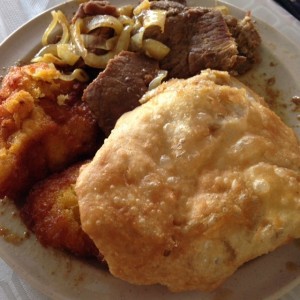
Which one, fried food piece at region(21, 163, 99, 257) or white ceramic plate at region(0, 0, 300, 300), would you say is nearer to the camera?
white ceramic plate at region(0, 0, 300, 300)

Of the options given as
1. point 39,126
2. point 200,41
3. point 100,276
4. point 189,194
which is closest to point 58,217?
point 100,276

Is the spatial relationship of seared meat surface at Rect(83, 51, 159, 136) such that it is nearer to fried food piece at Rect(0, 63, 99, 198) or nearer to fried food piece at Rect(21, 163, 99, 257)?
fried food piece at Rect(0, 63, 99, 198)

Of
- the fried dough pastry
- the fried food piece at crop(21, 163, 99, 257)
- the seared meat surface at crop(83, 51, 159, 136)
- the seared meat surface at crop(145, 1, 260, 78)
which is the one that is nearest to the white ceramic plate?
the fried food piece at crop(21, 163, 99, 257)

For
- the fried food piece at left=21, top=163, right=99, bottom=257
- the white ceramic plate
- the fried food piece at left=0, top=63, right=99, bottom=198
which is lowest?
the white ceramic plate

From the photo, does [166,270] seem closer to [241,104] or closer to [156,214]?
[156,214]

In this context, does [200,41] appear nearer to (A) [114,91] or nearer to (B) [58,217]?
(A) [114,91]

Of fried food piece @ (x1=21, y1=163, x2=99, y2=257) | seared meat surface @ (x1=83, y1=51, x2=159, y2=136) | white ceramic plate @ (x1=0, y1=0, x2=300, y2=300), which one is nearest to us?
white ceramic plate @ (x1=0, y1=0, x2=300, y2=300)

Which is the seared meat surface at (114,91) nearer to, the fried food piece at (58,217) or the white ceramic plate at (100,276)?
the fried food piece at (58,217)
